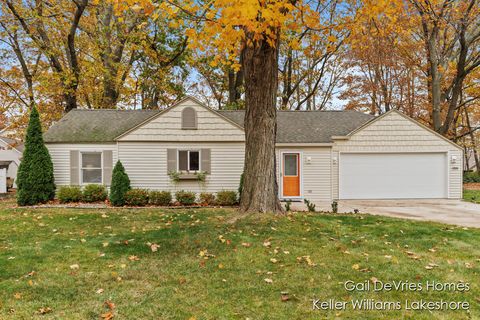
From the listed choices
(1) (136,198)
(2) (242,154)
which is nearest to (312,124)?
(2) (242,154)

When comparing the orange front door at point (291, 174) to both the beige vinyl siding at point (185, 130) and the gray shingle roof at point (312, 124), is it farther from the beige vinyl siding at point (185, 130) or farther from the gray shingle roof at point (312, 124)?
the beige vinyl siding at point (185, 130)

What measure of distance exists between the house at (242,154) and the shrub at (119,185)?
648 mm

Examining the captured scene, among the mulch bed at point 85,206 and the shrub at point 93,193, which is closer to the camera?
the mulch bed at point 85,206

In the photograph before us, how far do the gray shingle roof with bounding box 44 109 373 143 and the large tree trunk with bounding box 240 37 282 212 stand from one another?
18.6ft

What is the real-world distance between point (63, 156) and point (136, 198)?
3894 mm

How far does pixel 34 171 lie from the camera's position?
10.9m

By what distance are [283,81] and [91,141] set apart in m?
14.4

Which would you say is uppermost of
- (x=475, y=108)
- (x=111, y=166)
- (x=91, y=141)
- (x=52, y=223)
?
(x=475, y=108)

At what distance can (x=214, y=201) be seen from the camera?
11.2 metres

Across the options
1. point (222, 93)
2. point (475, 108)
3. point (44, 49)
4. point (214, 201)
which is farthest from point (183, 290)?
point (475, 108)

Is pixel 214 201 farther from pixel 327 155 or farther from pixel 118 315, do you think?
pixel 118 315

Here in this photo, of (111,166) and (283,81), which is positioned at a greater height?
(283,81)

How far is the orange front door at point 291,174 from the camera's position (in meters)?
12.4

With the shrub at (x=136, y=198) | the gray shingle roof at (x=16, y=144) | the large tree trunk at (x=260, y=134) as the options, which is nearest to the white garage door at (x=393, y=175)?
the large tree trunk at (x=260, y=134)
